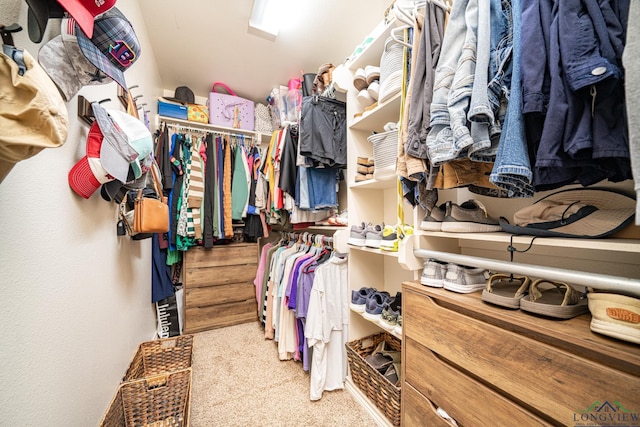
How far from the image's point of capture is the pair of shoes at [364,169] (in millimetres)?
1337

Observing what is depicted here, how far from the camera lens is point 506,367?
1.94ft

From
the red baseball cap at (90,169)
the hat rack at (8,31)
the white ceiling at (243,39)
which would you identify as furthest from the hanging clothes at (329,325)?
the white ceiling at (243,39)

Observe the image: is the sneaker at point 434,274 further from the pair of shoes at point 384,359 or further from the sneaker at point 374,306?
the pair of shoes at point 384,359

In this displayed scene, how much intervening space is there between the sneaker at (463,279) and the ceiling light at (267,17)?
69.8 inches

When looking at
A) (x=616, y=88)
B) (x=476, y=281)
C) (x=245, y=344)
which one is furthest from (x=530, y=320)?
(x=245, y=344)

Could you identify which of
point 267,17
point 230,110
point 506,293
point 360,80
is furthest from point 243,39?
point 506,293

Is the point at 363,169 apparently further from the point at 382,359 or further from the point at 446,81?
the point at 382,359

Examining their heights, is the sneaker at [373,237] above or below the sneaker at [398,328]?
above

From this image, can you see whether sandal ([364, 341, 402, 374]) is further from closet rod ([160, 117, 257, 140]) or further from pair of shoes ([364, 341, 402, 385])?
closet rod ([160, 117, 257, 140])

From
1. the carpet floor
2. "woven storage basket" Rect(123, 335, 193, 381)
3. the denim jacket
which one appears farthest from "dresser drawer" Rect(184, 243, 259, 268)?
the denim jacket

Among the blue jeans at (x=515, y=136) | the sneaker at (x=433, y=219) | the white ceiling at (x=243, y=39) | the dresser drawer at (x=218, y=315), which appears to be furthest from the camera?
the dresser drawer at (x=218, y=315)

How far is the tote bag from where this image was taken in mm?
2254

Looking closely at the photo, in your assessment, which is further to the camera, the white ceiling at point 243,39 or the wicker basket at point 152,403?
the white ceiling at point 243,39

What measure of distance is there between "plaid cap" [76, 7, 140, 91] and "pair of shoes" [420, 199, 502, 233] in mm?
1172
